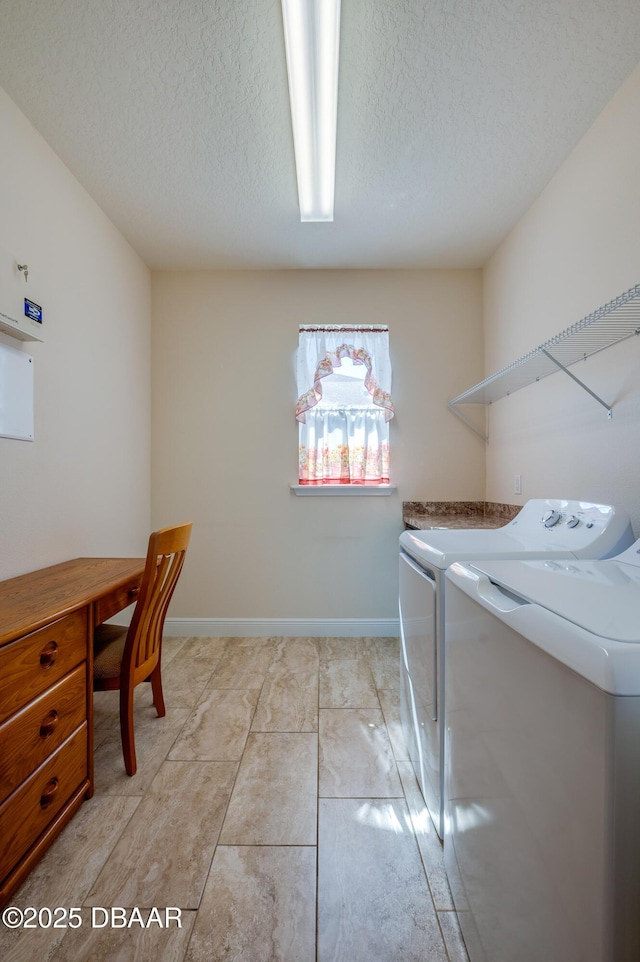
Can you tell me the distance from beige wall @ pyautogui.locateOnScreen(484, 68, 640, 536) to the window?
2.66ft

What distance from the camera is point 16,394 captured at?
1.65 metres

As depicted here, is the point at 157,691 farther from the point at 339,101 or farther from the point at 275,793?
the point at 339,101

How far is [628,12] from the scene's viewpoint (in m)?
1.29

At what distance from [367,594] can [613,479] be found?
5.68ft

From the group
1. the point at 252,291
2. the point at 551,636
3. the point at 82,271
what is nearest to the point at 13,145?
the point at 82,271

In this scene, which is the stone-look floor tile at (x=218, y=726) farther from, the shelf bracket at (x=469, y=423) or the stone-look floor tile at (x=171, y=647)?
the shelf bracket at (x=469, y=423)

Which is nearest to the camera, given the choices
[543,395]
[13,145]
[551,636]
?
[551,636]

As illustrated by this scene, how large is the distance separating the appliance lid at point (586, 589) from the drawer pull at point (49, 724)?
1297 millimetres

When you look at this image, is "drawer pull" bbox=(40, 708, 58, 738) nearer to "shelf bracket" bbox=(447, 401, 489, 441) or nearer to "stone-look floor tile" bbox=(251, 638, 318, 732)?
"stone-look floor tile" bbox=(251, 638, 318, 732)

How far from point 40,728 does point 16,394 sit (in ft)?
4.04

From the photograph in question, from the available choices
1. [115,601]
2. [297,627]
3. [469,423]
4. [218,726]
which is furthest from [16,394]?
[469,423]

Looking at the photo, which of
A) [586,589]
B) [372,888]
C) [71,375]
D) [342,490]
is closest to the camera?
[586,589]

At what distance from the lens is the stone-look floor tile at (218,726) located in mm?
1682

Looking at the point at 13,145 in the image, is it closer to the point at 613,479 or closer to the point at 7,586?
the point at 7,586
